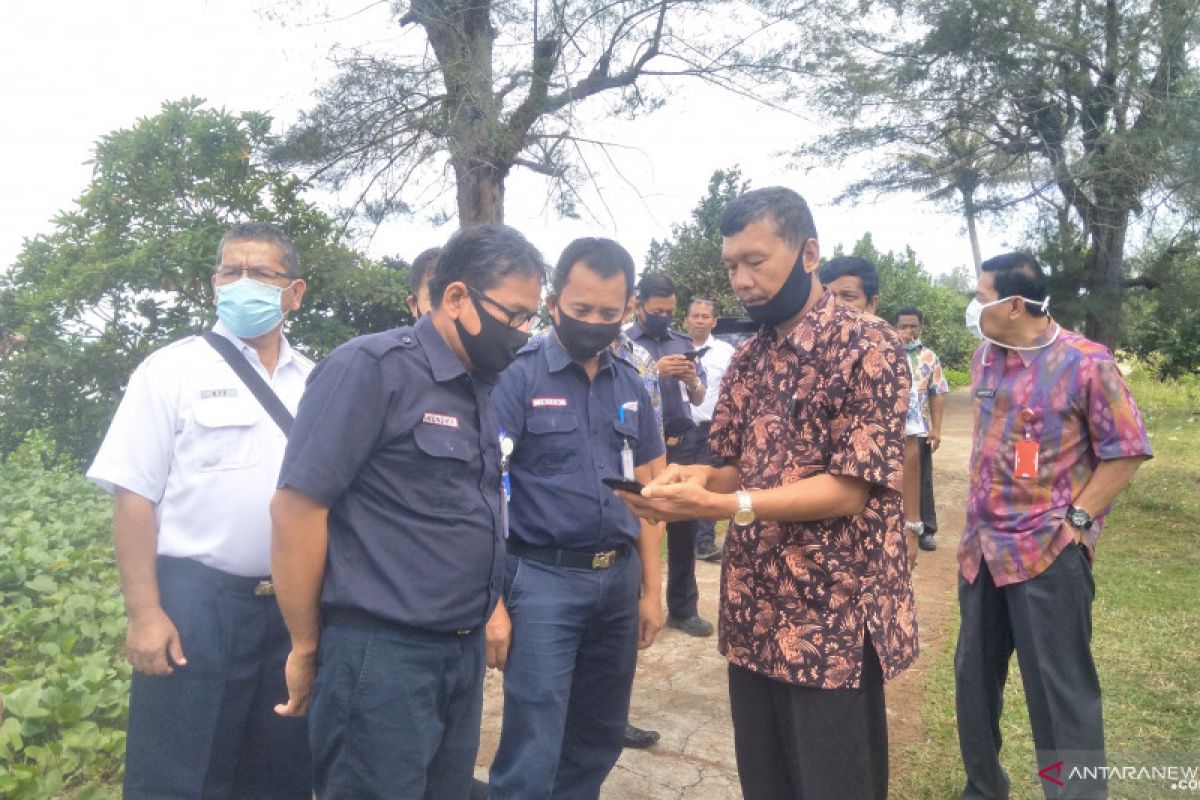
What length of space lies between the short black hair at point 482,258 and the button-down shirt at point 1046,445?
186cm

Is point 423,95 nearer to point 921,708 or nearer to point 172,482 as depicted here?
point 172,482

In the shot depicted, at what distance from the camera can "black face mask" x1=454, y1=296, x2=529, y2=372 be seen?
→ 2105mm

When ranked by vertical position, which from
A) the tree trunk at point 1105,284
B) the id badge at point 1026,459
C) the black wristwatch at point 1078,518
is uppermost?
the tree trunk at point 1105,284

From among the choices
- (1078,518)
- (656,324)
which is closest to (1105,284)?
(656,324)

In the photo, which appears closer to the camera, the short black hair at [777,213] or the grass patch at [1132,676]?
the short black hair at [777,213]

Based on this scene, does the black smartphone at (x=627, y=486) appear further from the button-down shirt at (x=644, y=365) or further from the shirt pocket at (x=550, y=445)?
the button-down shirt at (x=644, y=365)

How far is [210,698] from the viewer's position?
7.58ft

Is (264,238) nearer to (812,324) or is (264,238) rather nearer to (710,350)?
(812,324)

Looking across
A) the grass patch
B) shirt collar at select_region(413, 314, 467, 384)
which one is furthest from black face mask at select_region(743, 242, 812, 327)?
the grass patch

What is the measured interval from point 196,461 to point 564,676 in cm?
122

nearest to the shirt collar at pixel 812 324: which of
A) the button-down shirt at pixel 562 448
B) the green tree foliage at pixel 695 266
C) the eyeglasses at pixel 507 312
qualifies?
the eyeglasses at pixel 507 312

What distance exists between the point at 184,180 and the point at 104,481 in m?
4.91

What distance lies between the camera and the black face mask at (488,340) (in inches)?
82.9

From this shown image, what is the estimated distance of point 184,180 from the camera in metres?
6.43
